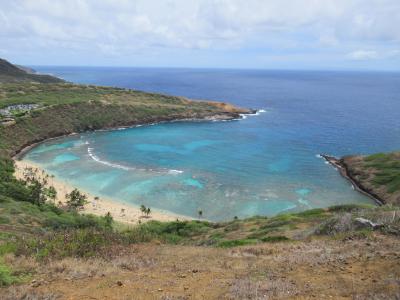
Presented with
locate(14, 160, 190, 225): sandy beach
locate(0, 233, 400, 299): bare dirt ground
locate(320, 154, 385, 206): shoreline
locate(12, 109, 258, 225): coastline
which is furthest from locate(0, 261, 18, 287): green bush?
locate(320, 154, 385, 206): shoreline

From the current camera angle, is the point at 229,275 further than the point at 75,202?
No

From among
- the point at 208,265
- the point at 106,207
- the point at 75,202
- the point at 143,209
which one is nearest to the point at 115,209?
the point at 106,207

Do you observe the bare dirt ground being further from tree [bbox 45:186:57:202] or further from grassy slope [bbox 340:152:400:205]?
grassy slope [bbox 340:152:400:205]

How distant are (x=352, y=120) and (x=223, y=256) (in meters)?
133

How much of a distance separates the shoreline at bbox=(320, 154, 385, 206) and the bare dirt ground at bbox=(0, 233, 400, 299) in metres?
48.1

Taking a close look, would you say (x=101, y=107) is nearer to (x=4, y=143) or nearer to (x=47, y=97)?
(x=47, y=97)

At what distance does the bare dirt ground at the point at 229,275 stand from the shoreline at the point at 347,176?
48117 millimetres

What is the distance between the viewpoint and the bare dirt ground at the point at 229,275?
13.3 metres

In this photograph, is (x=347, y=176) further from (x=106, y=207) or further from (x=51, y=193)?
(x=51, y=193)

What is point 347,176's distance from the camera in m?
75.8

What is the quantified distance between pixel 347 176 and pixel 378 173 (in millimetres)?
5926

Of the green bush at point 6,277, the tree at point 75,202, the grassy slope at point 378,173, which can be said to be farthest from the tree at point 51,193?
the grassy slope at point 378,173

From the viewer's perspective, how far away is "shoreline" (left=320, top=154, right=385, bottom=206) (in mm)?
64438

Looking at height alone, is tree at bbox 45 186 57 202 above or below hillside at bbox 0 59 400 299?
below
